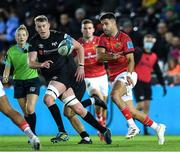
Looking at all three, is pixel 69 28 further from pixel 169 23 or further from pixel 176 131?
pixel 176 131

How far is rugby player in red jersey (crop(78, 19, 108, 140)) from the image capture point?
1733 centimetres

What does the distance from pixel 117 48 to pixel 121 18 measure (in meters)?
8.55

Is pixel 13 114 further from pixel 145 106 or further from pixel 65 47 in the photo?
pixel 145 106

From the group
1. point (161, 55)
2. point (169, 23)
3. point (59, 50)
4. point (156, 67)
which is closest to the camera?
point (59, 50)

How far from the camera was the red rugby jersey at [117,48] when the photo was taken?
1509 centimetres

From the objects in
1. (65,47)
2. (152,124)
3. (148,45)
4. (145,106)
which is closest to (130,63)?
(152,124)

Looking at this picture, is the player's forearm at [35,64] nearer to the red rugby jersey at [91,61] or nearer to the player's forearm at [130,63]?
the player's forearm at [130,63]

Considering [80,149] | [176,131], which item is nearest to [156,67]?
[176,131]

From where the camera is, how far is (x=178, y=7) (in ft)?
78.7

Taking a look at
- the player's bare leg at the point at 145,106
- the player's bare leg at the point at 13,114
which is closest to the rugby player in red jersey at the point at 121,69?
the player's bare leg at the point at 13,114

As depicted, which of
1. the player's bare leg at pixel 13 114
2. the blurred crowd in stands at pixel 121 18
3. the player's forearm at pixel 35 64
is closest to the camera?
the player's bare leg at pixel 13 114

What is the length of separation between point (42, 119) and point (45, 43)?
624cm

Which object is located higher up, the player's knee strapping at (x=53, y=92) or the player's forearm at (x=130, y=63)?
the player's forearm at (x=130, y=63)

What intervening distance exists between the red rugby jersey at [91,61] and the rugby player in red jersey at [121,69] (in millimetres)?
1981
